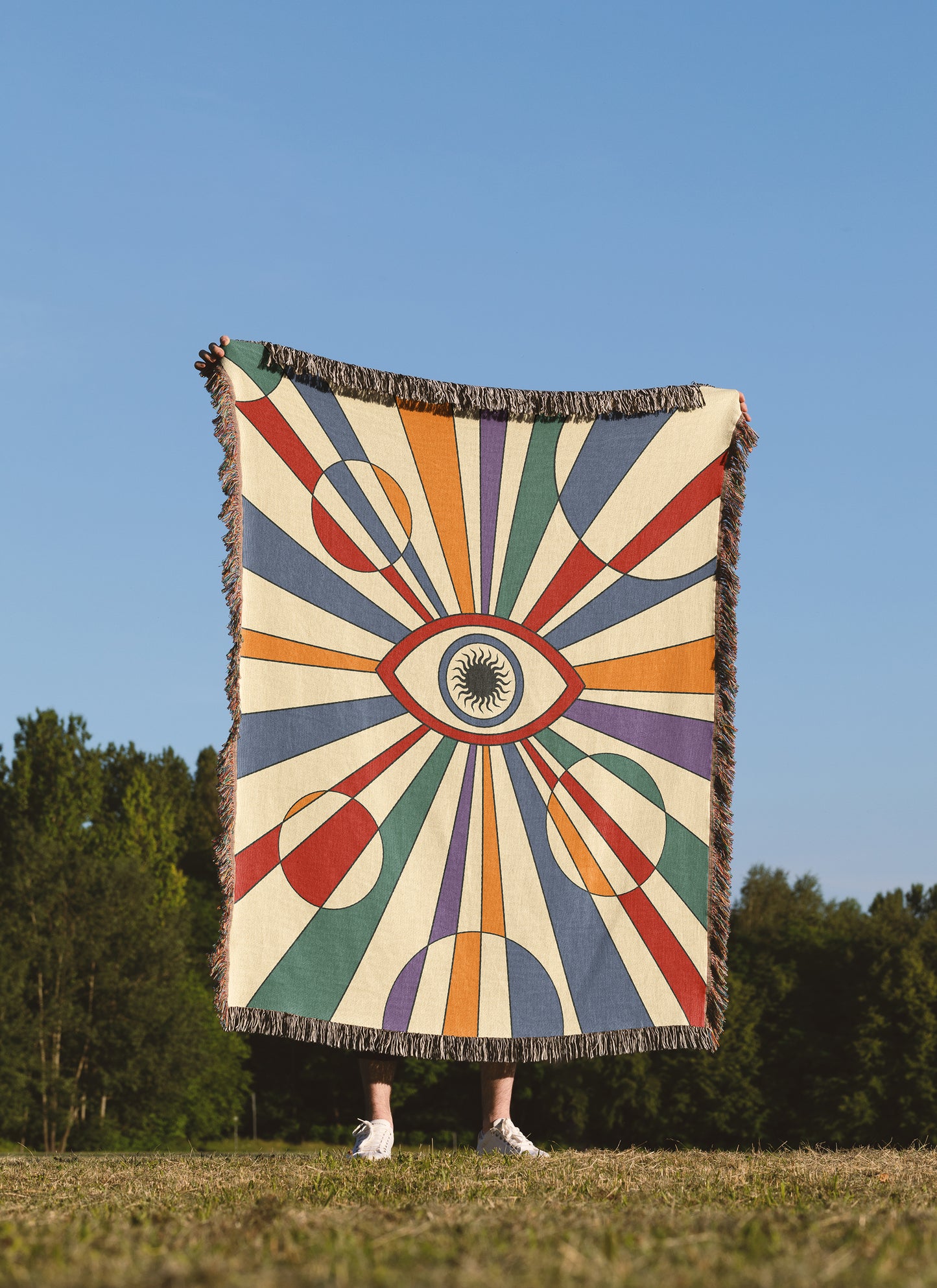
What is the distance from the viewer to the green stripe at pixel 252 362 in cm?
661

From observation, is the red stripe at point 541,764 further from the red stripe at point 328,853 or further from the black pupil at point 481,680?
the red stripe at point 328,853

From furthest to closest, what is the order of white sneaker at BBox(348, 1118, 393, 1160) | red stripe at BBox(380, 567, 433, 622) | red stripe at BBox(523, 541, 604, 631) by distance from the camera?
red stripe at BBox(523, 541, 604, 631), red stripe at BBox(380, 567, 433, 622), white sneaker at BBox(348, 1118, 393, 1160)

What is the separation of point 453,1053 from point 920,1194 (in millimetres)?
2726

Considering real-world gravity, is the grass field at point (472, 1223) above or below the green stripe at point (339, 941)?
below

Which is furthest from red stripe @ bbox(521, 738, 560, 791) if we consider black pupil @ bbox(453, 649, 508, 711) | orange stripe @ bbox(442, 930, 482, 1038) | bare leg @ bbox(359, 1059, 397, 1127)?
bare leg @ bbox(359, 1059, 397, 1127)

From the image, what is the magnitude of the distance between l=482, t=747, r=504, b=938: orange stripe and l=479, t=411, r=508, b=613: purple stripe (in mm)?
1134

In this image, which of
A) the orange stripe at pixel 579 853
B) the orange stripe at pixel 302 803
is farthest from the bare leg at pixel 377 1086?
the orange stripe at pixel 579 853

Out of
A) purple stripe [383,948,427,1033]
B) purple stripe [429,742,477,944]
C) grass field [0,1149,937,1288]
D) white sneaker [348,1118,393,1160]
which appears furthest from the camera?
purple stripe [429,742,477,944]

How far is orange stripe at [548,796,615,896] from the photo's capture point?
22.3 feet

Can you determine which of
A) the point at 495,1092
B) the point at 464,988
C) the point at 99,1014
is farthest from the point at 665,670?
the point at 99,1014

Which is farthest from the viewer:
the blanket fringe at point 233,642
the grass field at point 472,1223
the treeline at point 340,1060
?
the treeline at point 340,1060

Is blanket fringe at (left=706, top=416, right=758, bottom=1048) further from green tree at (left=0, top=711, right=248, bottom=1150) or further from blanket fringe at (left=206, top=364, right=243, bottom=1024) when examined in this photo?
green tree at (left=0, top=711, right=248, bottom=1150)

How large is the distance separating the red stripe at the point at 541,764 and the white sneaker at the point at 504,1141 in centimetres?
170

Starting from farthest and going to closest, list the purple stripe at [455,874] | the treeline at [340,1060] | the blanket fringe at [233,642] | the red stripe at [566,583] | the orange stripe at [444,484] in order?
the treeline at [340,1060], the red stripe at [566,583], the orange stripe at [444,484], the purple stripe at [455,874], the blanket fringe at [233,642]
